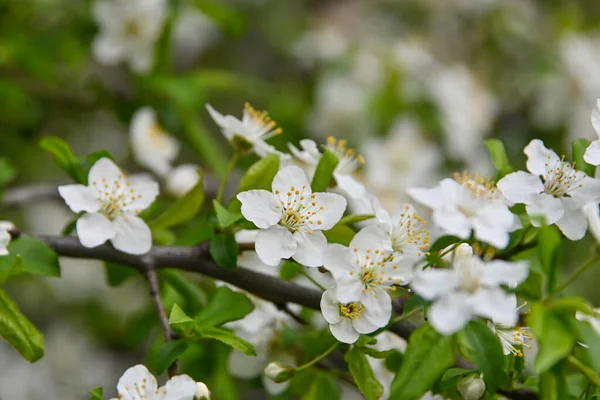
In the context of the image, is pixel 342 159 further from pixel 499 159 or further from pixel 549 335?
pixel 549 335

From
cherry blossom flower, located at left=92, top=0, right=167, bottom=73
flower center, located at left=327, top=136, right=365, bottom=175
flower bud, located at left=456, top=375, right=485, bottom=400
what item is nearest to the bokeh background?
cherry blossom flower, located at left=92, top=0, right=167, bottom=73

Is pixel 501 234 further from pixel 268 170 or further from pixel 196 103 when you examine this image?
pixel 196 103

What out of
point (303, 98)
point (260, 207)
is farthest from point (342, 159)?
point (303, 98)

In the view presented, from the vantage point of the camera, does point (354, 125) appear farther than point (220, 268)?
Yes

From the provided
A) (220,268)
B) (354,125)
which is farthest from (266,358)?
(354,125)

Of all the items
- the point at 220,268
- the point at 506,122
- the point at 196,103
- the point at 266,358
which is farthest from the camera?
the point at 506,122

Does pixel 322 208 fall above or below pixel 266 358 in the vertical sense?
above
